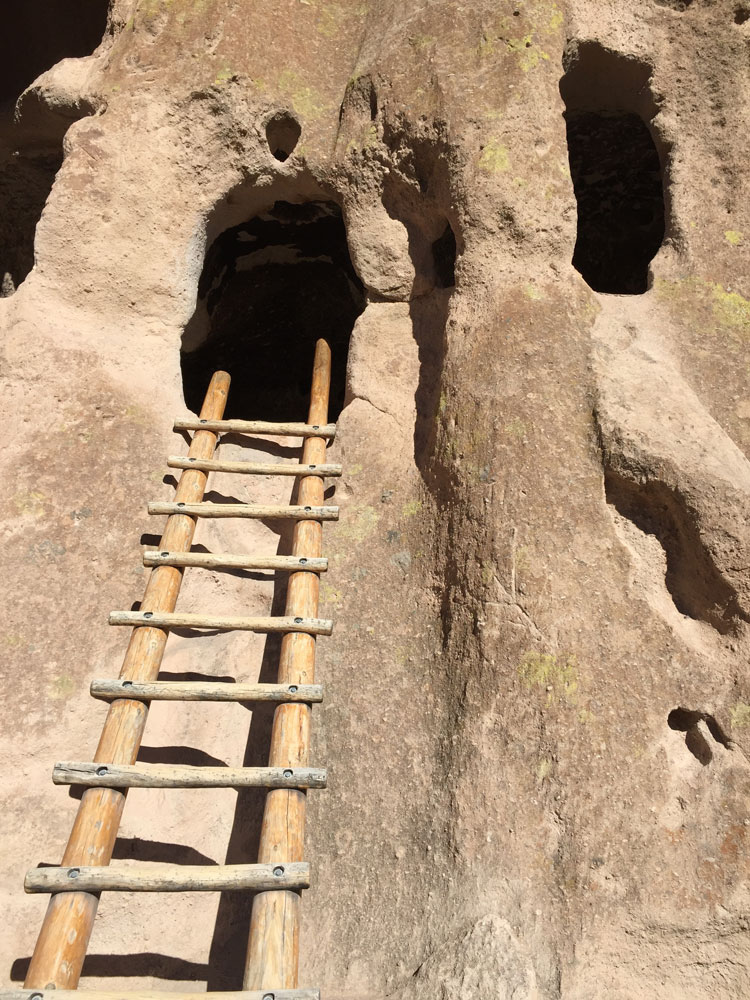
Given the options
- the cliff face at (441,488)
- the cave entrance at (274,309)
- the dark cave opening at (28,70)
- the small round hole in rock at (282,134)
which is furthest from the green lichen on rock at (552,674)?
the dark cave opening at (28,70)

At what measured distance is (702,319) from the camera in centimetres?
276

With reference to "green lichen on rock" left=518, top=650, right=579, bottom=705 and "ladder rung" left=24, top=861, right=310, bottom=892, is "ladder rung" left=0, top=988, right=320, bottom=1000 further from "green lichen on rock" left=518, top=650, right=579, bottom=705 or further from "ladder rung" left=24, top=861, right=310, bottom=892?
"green lichen on rock" left=518, top=650, right=579, bottom=705

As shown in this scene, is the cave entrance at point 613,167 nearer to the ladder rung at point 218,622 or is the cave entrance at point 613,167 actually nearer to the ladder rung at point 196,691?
the ladder rung at point 218,622

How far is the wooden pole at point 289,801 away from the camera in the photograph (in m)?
1.72

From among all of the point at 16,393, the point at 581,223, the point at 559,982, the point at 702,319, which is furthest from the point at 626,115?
the point at 559,982

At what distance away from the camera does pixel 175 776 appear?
199 centimetres

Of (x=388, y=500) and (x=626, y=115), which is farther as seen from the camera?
(x=626, y=115)

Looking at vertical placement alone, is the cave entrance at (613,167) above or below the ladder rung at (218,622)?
above

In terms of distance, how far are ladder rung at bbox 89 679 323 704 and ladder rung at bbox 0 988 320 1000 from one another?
2.26 ft

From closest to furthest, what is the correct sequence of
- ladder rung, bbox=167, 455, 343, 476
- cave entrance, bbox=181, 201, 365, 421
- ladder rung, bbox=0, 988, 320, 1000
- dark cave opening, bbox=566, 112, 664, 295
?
1. ladder rung, bbox=0, 988, 320, 1000
2. ladder rung, bbox=167, 455, 343, 476
3. dark cave opening, bbox=566, 112, 664, 295
4. cave entrance, bbox=181, 201, 365, 421

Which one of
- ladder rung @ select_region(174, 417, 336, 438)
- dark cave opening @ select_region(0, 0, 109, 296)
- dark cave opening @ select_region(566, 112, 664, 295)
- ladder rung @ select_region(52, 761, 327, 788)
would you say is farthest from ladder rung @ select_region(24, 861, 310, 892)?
dark cave opening @ select_region(0, 0, 109, 296)

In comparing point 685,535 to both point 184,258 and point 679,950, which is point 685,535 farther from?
point 184,258

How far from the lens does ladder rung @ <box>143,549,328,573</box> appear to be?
2.52 metres

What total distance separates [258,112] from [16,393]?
148 cm
